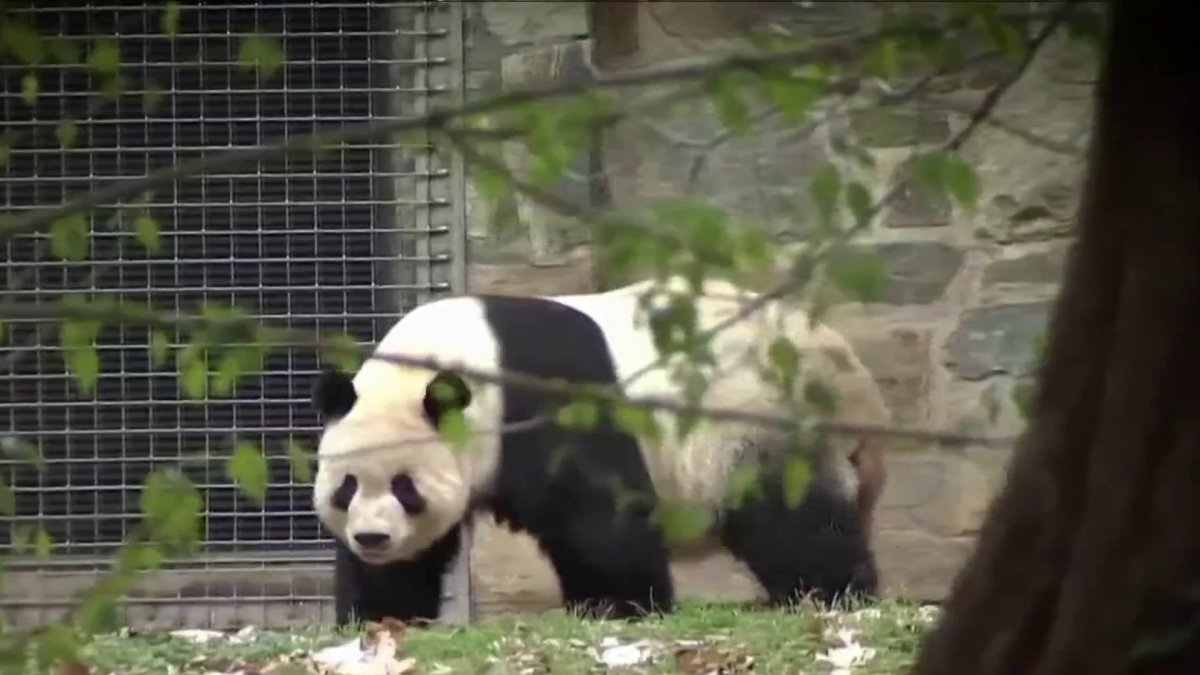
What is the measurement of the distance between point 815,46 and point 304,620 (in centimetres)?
255

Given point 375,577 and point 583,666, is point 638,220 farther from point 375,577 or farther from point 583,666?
point 375,577

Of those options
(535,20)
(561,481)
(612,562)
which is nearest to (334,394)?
(561,481)

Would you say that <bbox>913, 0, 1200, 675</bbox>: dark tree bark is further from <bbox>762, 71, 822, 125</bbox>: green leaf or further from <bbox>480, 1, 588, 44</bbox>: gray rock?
<bbox>480, 1, 588, 44</bbox>: gray rock

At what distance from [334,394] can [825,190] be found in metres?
2.19

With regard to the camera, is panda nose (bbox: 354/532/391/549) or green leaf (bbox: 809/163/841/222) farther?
panda nose (bbox: 354/532/391/549)

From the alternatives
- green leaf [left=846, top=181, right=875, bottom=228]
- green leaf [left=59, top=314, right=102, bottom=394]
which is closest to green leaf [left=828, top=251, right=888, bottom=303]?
green leaf [left=846, top=181, right=875, bottom=228]

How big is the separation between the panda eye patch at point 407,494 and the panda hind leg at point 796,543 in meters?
0.52

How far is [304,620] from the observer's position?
11.5ft

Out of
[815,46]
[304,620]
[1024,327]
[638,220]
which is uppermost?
[815,46]

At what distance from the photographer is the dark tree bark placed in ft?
3.89

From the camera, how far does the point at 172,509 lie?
1.16 m

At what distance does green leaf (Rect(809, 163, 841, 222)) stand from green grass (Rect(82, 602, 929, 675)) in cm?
140

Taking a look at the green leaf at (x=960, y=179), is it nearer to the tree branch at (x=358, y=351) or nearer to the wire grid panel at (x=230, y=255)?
the tree branch at (x=358, y=351)

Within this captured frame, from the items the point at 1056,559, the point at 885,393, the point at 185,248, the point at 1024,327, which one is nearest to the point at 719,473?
the point at 885,393
